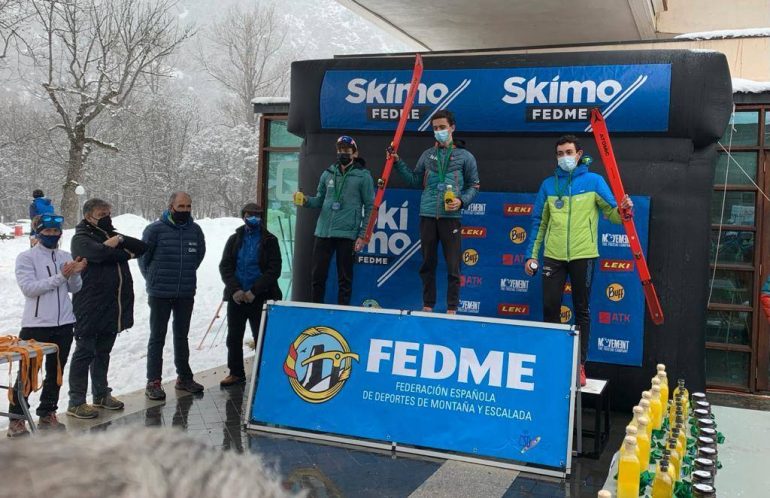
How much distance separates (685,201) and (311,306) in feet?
11.7

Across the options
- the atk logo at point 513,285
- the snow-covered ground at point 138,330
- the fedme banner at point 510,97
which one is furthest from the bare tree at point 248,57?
the atk logo at point 513,285

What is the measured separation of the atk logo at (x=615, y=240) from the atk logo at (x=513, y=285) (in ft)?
2.74

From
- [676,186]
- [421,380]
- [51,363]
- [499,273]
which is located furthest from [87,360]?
[676,186]

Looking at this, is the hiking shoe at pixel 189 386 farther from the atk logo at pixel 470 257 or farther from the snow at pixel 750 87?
the snow at pixel 750 87

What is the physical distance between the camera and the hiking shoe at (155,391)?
6461mm

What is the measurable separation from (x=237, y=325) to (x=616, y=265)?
3.80 m

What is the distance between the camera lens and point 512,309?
272 inches

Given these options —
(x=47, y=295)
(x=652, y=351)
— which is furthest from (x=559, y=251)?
(x=47, y=295)

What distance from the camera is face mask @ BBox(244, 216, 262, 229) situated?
7223 mm

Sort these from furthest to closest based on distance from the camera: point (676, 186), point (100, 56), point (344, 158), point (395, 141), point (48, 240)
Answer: point (100, 56), point (344, 158), point (395, 141), point (676, 186), point (48, 240)

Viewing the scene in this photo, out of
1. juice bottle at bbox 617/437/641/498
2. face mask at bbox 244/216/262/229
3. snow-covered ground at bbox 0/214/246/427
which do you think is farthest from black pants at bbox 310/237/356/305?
juice bottle at bbox 617/437/641/498

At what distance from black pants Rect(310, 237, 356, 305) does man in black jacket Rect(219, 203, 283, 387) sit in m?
0.41

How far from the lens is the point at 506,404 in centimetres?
496

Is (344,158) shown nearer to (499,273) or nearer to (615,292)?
(499,273)
